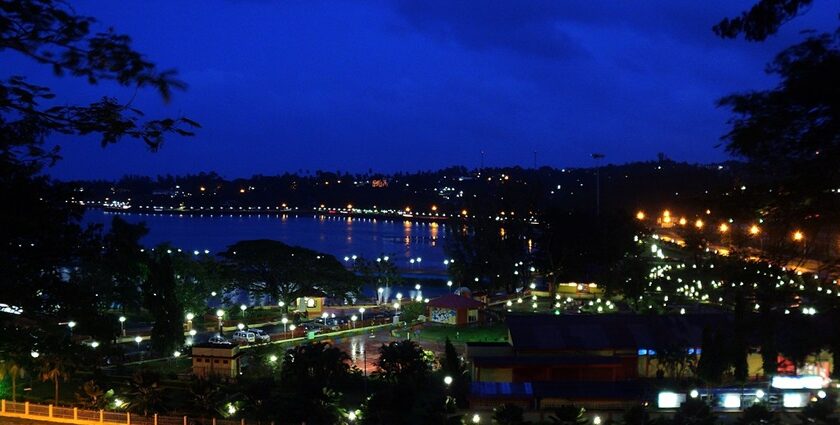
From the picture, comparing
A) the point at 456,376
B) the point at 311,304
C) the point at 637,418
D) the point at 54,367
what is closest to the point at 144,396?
the point at 54,367

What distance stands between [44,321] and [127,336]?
1253cm

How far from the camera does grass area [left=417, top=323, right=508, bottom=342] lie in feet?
59.2

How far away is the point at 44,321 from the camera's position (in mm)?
7094

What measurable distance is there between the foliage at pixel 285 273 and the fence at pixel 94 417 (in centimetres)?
1396

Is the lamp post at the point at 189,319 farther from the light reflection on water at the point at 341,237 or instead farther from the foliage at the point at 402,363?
the light reflection on water at the point at 341,237

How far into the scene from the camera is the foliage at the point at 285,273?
A: 76.8ft

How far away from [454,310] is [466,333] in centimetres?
146

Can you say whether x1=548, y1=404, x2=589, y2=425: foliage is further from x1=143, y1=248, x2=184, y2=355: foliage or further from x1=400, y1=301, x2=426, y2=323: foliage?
x1=400, y1=301, x2=426, y2=323: foliage

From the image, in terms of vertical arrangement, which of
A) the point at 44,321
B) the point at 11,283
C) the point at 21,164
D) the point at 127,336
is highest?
the point at 21,164

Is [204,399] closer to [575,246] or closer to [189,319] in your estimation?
[189,319]

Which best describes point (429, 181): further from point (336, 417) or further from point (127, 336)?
point (336, 417)

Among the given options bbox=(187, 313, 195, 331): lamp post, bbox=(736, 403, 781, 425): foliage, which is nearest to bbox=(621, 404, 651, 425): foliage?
bbox=(736, 403, 781, 425): foliage

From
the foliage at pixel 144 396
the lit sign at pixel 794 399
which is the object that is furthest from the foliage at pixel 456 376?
the lit sign at pixel 794 399

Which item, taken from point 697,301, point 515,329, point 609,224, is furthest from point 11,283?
point 609,224
